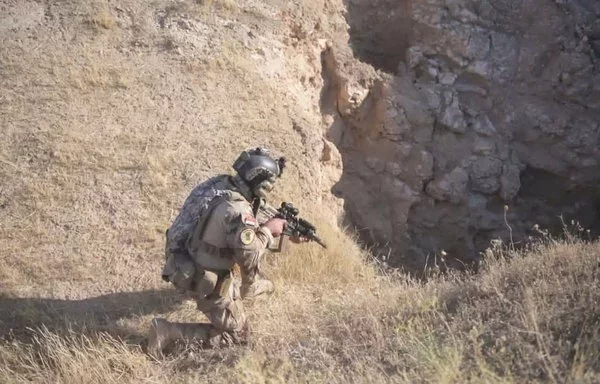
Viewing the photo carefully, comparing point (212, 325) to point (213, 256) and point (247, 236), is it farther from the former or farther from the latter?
point (247, 236)

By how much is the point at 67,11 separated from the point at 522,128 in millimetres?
6727

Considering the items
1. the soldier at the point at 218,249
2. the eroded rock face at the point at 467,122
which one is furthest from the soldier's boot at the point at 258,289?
the eroded rock face at the point at 467,122

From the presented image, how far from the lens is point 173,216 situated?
19.1 feet

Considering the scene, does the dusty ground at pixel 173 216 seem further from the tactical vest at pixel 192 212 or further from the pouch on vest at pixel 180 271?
the tactical vest at pixel 192 212

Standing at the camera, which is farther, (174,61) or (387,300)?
(174,61)

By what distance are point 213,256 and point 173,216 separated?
1.63m

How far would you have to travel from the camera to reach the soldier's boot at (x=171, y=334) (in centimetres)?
430

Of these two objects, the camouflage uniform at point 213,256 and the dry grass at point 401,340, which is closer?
the dry grass at point 401,340

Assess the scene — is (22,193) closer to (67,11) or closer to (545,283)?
(67,11)

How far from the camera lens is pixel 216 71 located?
23.9 feet

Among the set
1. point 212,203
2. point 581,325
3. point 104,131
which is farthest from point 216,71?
point 581,325

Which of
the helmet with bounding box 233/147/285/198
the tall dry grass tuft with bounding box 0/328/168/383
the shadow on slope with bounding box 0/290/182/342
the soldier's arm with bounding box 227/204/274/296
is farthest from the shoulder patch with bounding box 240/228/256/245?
the shadow on slope with bounding box 0/290/182/342

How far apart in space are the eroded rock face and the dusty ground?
0.87 meters

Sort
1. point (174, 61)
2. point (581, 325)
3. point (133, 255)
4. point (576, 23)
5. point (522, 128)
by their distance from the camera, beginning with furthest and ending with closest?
point (576, 23), point (522, 128), point (174, 61), point (133, 255), point (581, 325)
